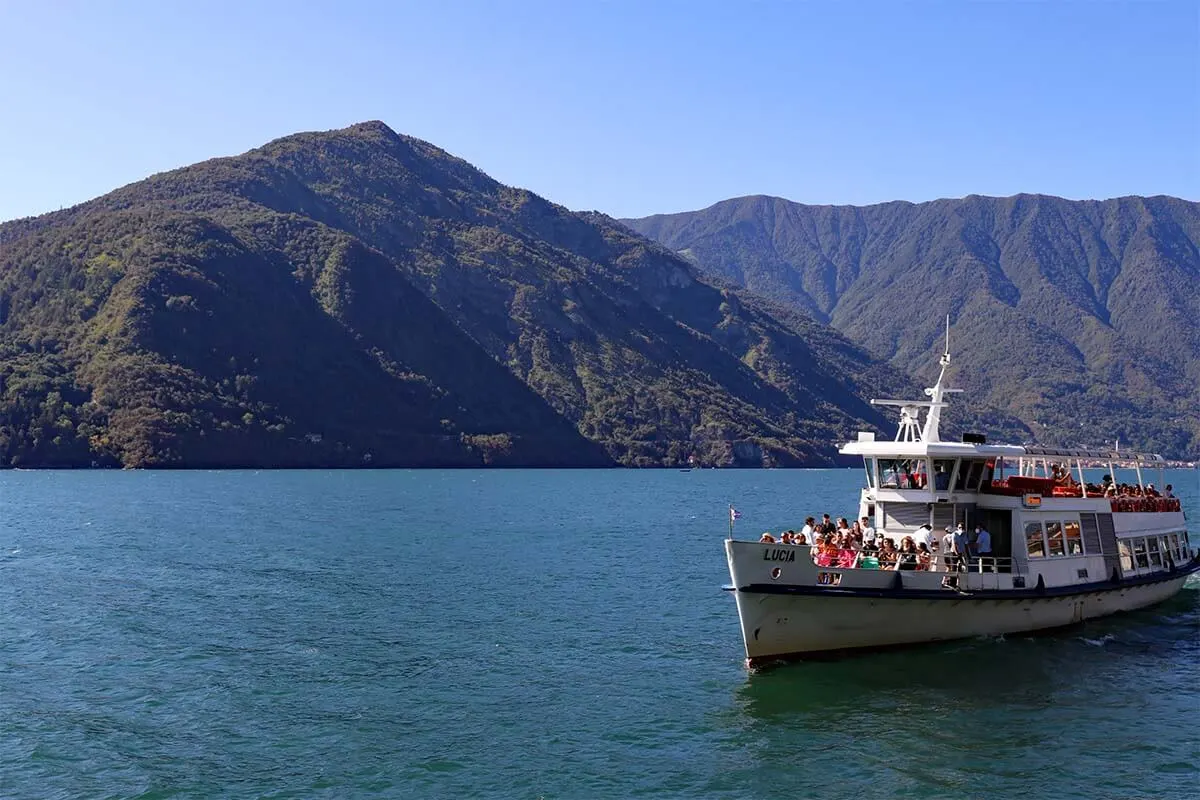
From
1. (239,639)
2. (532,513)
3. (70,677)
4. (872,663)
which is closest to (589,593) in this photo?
(239,639)

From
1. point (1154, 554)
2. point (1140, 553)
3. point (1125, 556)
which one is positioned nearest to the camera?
point (1125, 556)

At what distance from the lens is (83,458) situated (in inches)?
7539

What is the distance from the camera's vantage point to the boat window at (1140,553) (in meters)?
43.5

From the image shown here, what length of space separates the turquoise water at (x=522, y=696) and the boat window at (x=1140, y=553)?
1756 mm

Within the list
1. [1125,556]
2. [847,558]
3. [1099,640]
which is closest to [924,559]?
[847,558]

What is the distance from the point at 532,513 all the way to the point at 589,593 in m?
54.2

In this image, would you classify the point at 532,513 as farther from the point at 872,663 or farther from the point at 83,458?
the point at 83,458

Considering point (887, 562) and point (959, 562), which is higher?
point (887, 562)

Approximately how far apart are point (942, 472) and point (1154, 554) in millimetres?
13867

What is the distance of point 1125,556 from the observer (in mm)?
42938

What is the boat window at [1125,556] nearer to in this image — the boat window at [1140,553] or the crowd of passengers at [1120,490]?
the boat window at [1140,553]

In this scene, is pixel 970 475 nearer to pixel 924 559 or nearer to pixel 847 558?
pixel 924 559

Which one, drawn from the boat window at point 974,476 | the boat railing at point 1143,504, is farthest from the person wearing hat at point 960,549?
the boat railing at point 1143,504

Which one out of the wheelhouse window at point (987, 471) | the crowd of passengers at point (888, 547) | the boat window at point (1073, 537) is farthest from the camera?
the boat window at point (1073, 537)
